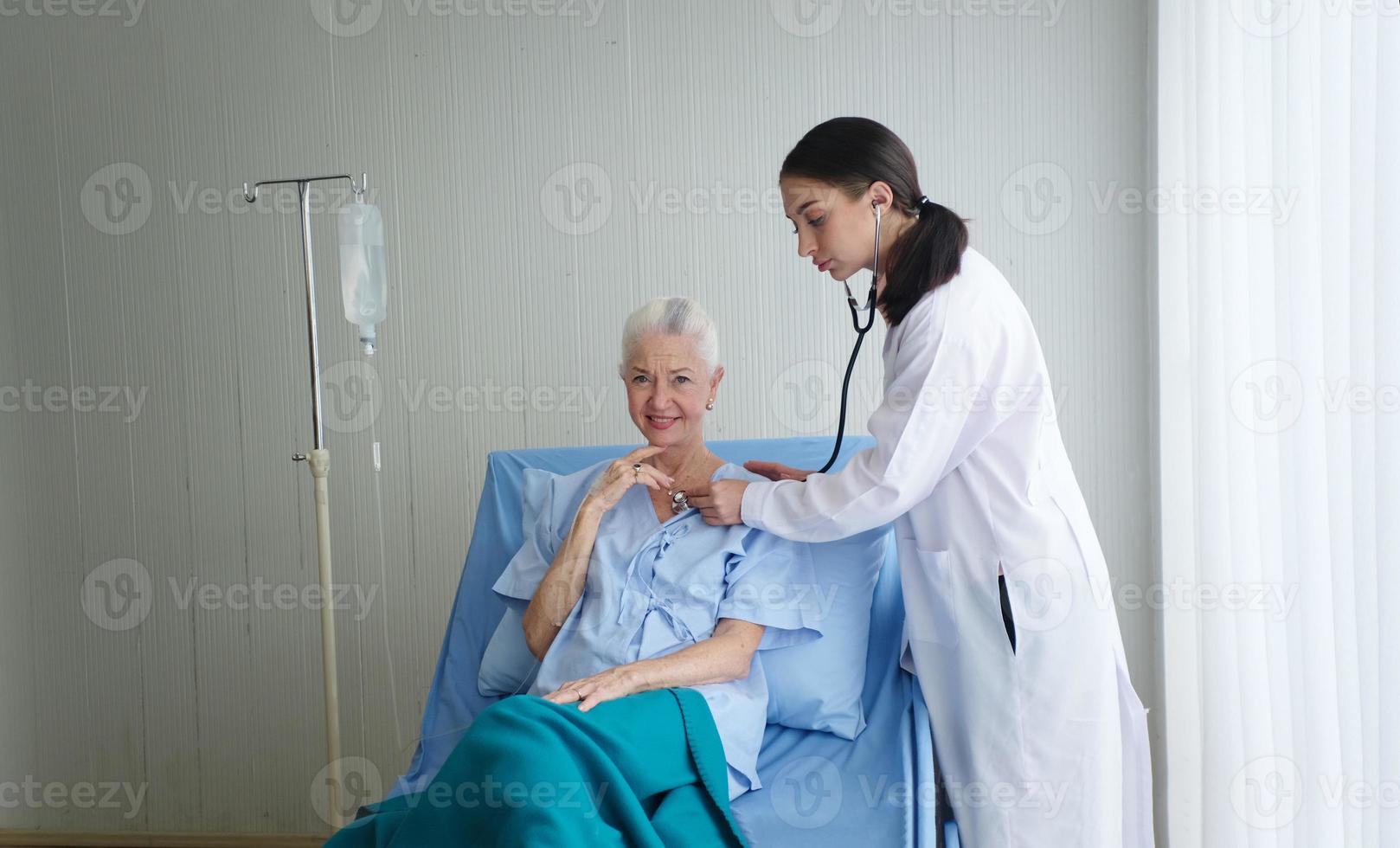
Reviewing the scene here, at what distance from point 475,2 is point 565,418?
41.3 inches

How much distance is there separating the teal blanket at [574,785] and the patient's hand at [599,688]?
1.5 inches

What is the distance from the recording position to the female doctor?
1523mm

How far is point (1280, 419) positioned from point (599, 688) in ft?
3.95

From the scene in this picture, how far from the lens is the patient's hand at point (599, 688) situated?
1.60 meters

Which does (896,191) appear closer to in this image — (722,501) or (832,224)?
(832,224)

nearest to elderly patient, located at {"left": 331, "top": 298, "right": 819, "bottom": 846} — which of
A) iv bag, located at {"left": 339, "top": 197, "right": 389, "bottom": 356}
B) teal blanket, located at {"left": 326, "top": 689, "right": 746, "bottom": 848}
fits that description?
teal blanket, located at {"left": 326, "top": 689, "right": 746, "bottom": 848}

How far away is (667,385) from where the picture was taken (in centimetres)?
191

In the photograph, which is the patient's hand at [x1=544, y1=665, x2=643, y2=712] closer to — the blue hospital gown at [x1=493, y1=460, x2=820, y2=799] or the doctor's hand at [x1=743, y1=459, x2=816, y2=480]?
the blue hospital gown at [x1=493, y1=460, x2=820, y2=799]

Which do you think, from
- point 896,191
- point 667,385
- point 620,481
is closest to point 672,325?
point 667,385

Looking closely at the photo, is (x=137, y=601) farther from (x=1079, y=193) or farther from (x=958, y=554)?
(x=1079, y=193)

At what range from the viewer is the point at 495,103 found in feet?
8.50

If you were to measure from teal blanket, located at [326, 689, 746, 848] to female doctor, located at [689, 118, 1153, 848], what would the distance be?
0.38 meters

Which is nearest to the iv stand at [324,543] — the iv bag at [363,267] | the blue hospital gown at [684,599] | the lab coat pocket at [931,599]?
the iv bag at [363,267]

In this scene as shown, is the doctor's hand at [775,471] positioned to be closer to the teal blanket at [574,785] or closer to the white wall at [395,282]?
the teal blanket at [574,785]
